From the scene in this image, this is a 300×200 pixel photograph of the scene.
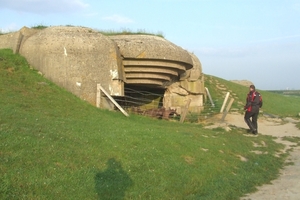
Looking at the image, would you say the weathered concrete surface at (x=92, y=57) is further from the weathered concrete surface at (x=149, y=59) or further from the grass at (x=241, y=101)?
the grass at (x=241, y=101)

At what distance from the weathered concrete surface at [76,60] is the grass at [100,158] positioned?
1.38m

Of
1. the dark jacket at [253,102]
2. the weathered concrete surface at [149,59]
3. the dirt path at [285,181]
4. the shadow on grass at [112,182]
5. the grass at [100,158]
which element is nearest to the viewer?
the grass at [100,158]

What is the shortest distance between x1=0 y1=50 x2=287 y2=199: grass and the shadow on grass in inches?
0.6

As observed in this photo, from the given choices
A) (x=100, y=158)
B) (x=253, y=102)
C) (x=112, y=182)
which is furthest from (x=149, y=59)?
(x=112, y=182)

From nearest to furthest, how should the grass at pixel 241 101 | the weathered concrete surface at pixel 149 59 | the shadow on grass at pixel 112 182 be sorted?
the shadow on grass at pixel 112 182
the weathered concrete surface at pixel 149 59
the grass at pixel 241 101

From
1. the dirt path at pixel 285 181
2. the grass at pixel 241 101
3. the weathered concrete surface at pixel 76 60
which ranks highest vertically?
the weathered concrete surface at pixel 76 60

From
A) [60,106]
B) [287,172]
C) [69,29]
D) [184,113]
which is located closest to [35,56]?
[69,29]

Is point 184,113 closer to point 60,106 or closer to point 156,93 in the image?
point 156,93

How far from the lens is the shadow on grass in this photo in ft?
17.7

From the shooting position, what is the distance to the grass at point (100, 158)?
5.20m

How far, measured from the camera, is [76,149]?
6488mm

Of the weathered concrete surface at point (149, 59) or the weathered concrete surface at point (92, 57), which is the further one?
the weathered concrete surface at point (149, 59)

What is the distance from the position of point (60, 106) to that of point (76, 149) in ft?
13.7

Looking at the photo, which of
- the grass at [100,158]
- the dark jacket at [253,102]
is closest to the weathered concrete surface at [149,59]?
the dark jacket at [253,102]
